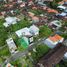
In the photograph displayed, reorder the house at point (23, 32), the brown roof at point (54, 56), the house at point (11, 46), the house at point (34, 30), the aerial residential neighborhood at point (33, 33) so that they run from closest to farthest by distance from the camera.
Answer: the brown roof at point (54, 56)
the aerial residential neighborhood at point (33, 33)
the house at point (11, 46)
the house at point (23, 32)
the house at point (34, 30)

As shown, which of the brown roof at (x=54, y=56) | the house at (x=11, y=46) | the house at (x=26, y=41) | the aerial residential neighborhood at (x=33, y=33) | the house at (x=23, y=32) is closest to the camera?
the brown roof at (x=54, y=56)

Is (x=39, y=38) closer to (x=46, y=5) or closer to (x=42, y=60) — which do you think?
(x=42, y=60)

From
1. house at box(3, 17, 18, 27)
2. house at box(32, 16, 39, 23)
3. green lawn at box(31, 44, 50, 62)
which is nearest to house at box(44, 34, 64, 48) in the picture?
green lawn at box(31, 44, 50, 62)

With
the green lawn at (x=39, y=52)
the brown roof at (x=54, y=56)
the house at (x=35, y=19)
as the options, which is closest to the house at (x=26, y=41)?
the green lawn at (x=39, y=52)

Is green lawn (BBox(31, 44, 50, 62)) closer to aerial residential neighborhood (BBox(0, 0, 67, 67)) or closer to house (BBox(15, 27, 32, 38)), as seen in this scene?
aerial residential neighborhood (BBox(0, 0, 67, 67))

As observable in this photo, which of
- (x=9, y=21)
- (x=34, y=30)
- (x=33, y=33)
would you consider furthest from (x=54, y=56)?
(x=9, y=21)

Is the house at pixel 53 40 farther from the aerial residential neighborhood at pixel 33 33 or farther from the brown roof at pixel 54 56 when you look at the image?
the brown roof at pixel 54 56

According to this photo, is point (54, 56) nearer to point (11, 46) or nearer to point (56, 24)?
point (11, 46)

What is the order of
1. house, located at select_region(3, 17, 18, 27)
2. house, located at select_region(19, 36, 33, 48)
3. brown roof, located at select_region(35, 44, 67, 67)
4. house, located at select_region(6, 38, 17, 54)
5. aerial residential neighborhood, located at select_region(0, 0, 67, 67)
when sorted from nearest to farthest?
brown roof, located at select_region(35, 44, 67, 67) → aerial residential neighborhood, located at select_region(0, 0, 67, 67) → house, located at select_region(6, 38, 17, 54) → house, located at select_region(19, 36, 33, 48) → house, located at select_region(3, 17, 18, 27)
